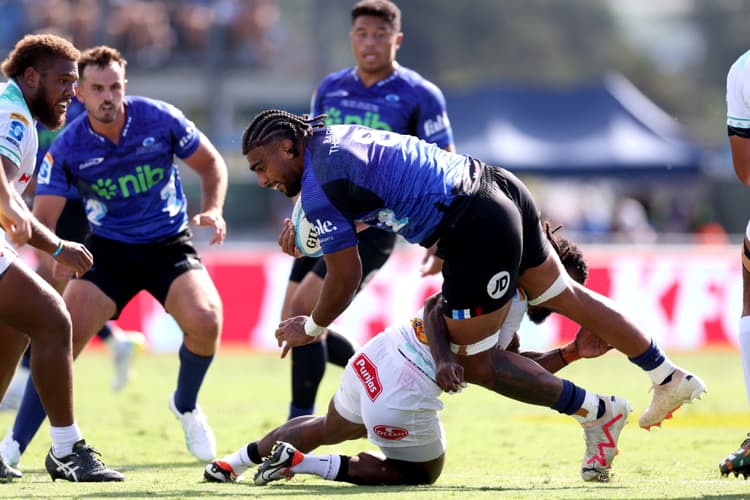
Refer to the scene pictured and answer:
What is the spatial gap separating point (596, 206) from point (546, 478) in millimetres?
20692

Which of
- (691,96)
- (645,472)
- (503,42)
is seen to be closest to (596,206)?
(645,472)

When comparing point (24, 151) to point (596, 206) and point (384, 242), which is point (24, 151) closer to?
point (384, 242)

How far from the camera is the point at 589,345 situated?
6859 millimetres

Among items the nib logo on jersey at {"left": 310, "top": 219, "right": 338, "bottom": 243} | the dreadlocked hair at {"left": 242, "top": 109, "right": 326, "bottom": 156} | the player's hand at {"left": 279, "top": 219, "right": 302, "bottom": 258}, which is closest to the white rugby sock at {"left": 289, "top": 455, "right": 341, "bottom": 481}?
the player's hand at {"left": 279, "top": 219, "right": 302, "bottom": 258}

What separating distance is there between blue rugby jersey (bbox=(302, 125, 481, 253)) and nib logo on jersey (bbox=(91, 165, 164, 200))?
204 centimetres

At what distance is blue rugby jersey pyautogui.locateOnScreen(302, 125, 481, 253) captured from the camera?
5.92 meters

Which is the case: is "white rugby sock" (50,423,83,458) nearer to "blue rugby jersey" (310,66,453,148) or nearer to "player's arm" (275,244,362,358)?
"player's arm" (275,244,362,358)

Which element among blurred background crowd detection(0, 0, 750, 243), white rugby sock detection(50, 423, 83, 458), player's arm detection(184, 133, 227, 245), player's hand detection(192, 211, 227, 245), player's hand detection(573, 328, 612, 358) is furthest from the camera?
blurred background crowd detection(0, 0, 750, 243)

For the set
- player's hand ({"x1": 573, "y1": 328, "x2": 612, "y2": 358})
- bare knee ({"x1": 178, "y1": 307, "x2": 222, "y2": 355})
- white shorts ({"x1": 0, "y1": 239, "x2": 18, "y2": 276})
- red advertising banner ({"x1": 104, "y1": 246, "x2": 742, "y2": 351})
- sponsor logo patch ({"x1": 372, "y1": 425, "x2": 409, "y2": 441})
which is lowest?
A: red advertising banner ({"x1": 104, "y1": 246, "x2": 742, "y2": 351})

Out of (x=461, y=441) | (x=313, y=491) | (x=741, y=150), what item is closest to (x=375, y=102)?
(x=461, y=441)

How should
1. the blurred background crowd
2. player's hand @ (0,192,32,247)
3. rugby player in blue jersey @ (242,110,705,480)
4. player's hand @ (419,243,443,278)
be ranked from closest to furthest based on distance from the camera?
1. player's hand @ (0,192,32,247)
2. rugby player in blue jersey @ (242,110,705,480)
3. player's hand @ (419,243,443,278)
4. the blurred background crowd

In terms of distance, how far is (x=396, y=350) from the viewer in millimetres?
6453

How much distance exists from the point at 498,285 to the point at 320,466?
1.32 m

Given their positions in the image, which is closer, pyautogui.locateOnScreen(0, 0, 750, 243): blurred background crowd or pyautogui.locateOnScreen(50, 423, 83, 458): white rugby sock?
pyautogui.locateOnScreen(50, 423, 83, 458): white rugby sock
